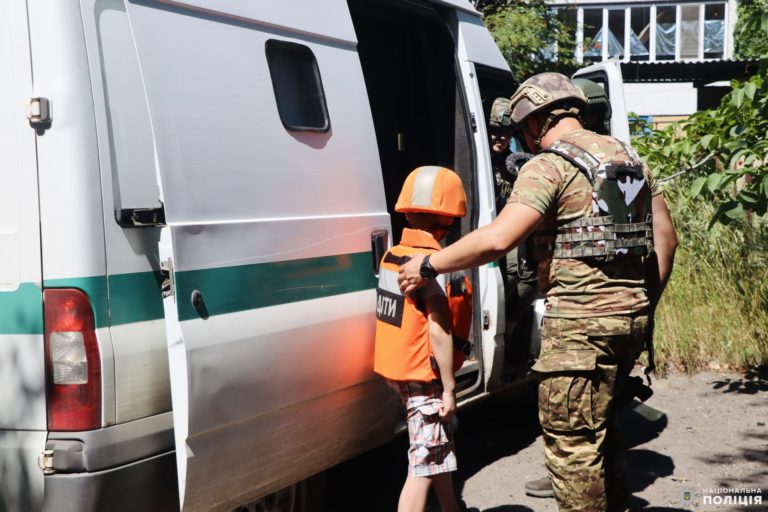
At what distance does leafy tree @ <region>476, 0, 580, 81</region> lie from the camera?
9.73m

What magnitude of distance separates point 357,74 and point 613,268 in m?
1.33

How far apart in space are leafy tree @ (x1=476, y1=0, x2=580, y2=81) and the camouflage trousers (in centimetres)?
712

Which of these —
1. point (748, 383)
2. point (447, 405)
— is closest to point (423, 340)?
point (447, 405)

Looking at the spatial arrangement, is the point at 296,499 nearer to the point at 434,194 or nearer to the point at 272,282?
the point at 272,282

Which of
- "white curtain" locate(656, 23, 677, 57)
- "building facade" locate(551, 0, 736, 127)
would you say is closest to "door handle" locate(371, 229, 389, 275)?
"building facade" locate(551, 0, 736, 127)

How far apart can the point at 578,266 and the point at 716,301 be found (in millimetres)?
4563

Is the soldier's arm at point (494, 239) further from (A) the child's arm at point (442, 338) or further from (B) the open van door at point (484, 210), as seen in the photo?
(B) the open van door at point (484, 210)

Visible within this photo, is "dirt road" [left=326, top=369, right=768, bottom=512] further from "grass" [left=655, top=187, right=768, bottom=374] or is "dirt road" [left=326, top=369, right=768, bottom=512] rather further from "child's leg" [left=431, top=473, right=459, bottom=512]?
"child's leg" [left=431, top=473, right=459, bottom=512]

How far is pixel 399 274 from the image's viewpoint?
3160 millimetres

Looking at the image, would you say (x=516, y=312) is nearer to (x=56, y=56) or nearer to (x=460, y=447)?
(x=460, y=447)

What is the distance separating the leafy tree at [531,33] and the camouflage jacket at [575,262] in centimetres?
694

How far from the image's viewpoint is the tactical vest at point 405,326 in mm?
3232

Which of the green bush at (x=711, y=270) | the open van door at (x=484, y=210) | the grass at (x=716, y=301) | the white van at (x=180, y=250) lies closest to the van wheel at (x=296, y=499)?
the white van at (x=180, y=250)

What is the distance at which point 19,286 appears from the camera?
2.54 metres
